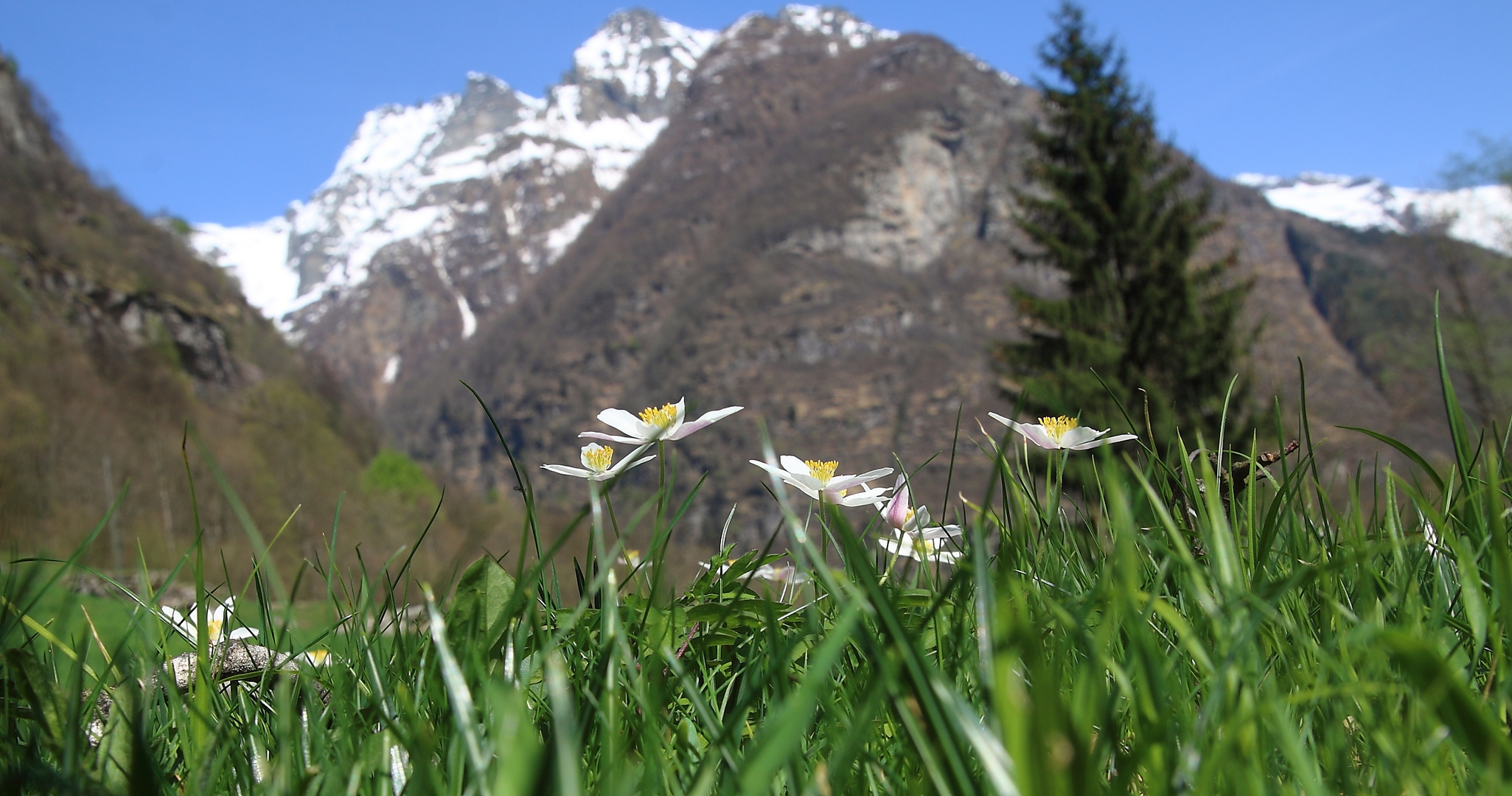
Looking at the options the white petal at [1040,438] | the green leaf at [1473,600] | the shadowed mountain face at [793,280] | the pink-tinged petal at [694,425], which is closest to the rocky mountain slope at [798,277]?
the shadowed mountain face at [793,280]

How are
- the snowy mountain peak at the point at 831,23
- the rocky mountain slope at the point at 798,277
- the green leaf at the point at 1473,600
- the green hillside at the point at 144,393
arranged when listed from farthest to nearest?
1. the snowy mountain peak at the point at 831,23
2. the rocky mountain slope at the point at 798,277
3. the green hillside at the point at 144,393
4. the green leaf at the point at 1473,600

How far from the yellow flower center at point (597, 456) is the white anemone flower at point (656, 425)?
48 mm

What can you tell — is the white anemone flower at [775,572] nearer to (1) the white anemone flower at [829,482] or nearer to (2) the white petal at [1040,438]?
(1) the white anemone flower at [829,482]

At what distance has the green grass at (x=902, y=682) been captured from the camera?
390mm

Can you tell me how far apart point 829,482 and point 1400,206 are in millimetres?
190658

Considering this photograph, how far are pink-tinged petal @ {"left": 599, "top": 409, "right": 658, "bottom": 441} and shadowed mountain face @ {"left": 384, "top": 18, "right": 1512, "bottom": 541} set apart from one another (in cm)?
7127

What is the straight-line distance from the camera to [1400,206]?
152 m

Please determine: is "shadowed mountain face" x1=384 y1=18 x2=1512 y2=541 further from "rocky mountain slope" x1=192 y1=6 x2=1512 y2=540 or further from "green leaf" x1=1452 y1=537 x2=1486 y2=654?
"green leaf" x1=1452 y1=537 x2=1486 y2=654

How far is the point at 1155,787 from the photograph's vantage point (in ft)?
1.39

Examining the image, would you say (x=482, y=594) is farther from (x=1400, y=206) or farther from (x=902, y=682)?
(x=1400, y=206)

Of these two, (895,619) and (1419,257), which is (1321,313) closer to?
(1419,257)

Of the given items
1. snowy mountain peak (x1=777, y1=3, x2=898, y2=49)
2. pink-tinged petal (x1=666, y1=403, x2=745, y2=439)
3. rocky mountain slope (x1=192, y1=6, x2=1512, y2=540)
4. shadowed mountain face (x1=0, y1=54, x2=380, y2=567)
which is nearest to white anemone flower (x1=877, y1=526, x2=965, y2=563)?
pink-tinged petal (x1=666, y1=403, x2=745, y2=439)

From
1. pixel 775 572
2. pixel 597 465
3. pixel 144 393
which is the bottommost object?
pixel 775 572

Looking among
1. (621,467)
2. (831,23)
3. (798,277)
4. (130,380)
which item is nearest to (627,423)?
(621,467)
